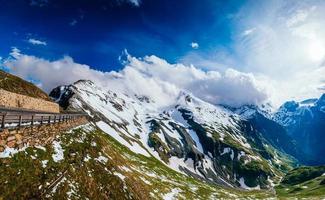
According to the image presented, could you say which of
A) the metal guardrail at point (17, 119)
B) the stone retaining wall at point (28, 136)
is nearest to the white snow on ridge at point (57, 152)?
the stone retaining wall at point (28, 136)

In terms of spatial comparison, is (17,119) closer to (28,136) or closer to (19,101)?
(28,136)

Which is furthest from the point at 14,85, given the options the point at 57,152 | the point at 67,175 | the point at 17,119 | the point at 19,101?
the point at 67,175

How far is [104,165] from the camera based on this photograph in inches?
1635

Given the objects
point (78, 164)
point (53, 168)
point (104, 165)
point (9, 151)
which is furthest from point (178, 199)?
point (9, 151)

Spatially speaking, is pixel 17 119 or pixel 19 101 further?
pixel 19 101

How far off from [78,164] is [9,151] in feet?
34.8

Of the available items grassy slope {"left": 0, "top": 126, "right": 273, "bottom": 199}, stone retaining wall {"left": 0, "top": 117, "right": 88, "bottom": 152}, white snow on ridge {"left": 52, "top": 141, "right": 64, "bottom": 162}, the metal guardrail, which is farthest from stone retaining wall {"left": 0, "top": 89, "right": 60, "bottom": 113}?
white snow on ridge {"left": 52, "top": 141, "right": 64, "bottom": 162}

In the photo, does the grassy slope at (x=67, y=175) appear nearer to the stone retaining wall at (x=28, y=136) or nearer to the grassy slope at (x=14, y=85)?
the stone retaining wall at (x=28, y=136)

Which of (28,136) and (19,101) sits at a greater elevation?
(19,101)

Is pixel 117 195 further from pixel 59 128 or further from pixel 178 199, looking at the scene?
pixel 178 199

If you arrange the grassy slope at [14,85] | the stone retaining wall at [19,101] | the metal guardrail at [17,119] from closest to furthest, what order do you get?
1. the metal guardrail at [17,119]
2. the stone retaining wall at [19,101]
3. the grassy slope at [14,85]

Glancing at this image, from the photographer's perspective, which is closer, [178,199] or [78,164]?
[78,164]

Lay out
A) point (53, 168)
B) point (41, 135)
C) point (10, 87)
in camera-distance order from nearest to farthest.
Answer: point (53, 168)
point (41, 135)
point (10, 87)

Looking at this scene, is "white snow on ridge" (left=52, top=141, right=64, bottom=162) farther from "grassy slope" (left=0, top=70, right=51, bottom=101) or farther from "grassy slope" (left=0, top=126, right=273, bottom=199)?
"grassy slope" (left=0, top=70, right=51, bottom=101)
